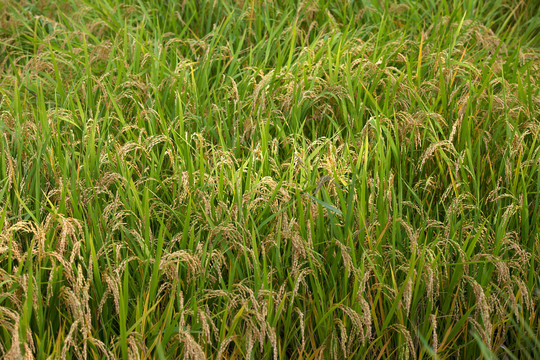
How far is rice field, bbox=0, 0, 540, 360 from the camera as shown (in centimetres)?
207

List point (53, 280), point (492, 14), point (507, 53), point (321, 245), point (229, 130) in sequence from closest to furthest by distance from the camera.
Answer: point (53, 280) < point (321, 245) < point (229, 130) < point (507, 53) < point (492, 14)

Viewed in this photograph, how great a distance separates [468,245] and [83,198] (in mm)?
1591

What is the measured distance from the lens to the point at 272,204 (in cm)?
241

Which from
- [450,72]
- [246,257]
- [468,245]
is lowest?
[468,245]

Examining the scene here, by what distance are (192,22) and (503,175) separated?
227 centimetres

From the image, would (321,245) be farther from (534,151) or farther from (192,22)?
(192,22)

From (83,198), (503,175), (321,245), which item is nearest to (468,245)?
(503,175)

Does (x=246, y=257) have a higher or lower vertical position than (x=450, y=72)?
lower

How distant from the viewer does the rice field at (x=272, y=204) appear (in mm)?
2070

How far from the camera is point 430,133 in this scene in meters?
2.82

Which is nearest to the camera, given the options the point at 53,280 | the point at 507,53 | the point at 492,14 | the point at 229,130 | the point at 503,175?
the point at 53,280

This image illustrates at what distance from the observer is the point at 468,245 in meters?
2.48

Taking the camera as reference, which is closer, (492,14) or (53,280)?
(53,280)

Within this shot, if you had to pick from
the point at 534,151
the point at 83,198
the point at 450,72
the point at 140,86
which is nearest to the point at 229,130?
the point at 140,86
